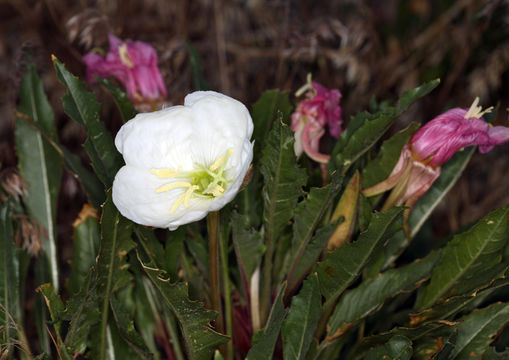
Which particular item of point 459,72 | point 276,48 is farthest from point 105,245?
point 459,72

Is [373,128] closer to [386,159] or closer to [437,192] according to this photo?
[386,159]

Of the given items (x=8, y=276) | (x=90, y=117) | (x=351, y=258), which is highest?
(x=90, y=117)

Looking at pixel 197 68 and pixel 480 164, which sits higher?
pixel 197 68

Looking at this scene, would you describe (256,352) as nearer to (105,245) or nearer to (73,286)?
(105,245)

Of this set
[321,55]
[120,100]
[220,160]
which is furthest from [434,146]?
[321,55]

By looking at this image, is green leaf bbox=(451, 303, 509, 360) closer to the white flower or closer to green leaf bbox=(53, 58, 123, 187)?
the white flower
